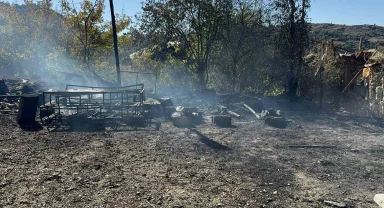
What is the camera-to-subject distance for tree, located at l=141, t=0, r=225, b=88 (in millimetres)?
17281

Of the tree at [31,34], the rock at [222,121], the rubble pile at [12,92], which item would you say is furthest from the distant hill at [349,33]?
the rubble pile at [12,92]

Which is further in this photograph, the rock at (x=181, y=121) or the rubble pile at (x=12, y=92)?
the rubble pile at (x=12, y=92)

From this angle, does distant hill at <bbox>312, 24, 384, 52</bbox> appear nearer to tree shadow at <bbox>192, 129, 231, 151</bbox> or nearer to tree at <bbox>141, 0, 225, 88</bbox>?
tree at <bbox>141, 0, 225, 88</bbox>

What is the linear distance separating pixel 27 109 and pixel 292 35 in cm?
1291

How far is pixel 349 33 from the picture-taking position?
161 feet

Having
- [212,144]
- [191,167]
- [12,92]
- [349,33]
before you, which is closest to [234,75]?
[212,144]

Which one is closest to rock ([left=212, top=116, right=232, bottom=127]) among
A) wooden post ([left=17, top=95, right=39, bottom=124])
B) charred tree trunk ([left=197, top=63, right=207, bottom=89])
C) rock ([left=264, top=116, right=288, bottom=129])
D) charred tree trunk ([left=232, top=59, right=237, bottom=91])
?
rock ([left=264, top=116, right=288, bottom=129])

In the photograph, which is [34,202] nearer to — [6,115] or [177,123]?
[177,123]

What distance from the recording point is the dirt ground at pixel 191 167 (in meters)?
4.85

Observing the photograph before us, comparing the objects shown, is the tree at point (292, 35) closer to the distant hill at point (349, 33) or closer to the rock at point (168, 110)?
the rock at point (168, 110)

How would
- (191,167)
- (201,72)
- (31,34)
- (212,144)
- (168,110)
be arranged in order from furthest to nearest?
(31,34) < (201,72) < (168,110) < (212,144) < (191,167)

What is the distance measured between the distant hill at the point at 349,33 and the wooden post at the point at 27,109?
40.0 m

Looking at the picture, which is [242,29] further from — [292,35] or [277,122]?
[277,122]

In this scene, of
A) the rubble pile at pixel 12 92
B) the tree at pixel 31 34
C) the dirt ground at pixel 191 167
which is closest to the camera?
the dirt ground at pixel 191 167
